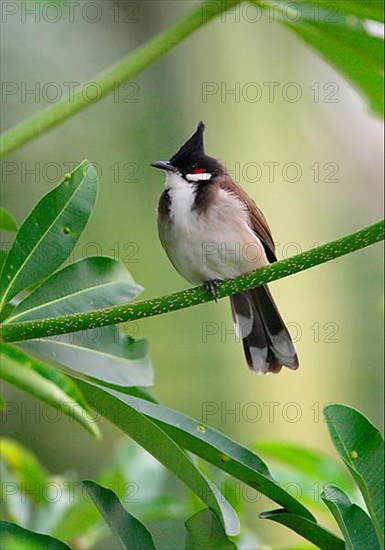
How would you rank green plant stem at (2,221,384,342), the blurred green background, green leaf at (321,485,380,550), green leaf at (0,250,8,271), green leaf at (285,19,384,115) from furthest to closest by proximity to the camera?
the blurred green background → green leaf at (285,19,384,115) → green leaf at (0,250,8,271) → green leaf at (321,485,380,550) → green plant stem at (2,221,384,342)

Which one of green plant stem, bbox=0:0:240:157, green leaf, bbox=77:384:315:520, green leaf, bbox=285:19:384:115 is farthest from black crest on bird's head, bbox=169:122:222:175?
green leaf, bbox=77:384:315:520

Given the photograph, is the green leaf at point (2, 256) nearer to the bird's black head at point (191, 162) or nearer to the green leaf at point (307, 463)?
the bird's black head at point (191, 162)

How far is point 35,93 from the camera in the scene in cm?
364

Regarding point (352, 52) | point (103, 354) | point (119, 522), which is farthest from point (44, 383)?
point (352, 52)

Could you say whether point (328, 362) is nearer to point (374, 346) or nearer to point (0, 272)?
point (374, 346)

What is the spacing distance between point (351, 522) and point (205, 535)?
0.64ft

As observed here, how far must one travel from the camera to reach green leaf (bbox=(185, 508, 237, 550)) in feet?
4.12

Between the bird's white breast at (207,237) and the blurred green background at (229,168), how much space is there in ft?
3.71

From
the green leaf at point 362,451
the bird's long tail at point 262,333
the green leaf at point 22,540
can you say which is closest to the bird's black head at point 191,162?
the bird's long tail at point 262,333

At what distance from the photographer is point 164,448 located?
1.32 m

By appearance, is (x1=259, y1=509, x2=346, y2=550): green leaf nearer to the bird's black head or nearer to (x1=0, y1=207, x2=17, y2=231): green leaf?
(x1=0, y1=207, x2=17, y2=231): green leaf

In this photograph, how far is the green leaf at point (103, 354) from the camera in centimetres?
146

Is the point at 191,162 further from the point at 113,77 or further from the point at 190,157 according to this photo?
the point at 113,77

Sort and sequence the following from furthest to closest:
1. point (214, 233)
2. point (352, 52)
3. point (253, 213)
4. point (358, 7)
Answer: point (253, 213), point (214, 233), point (352, 52), point (358, 7)
